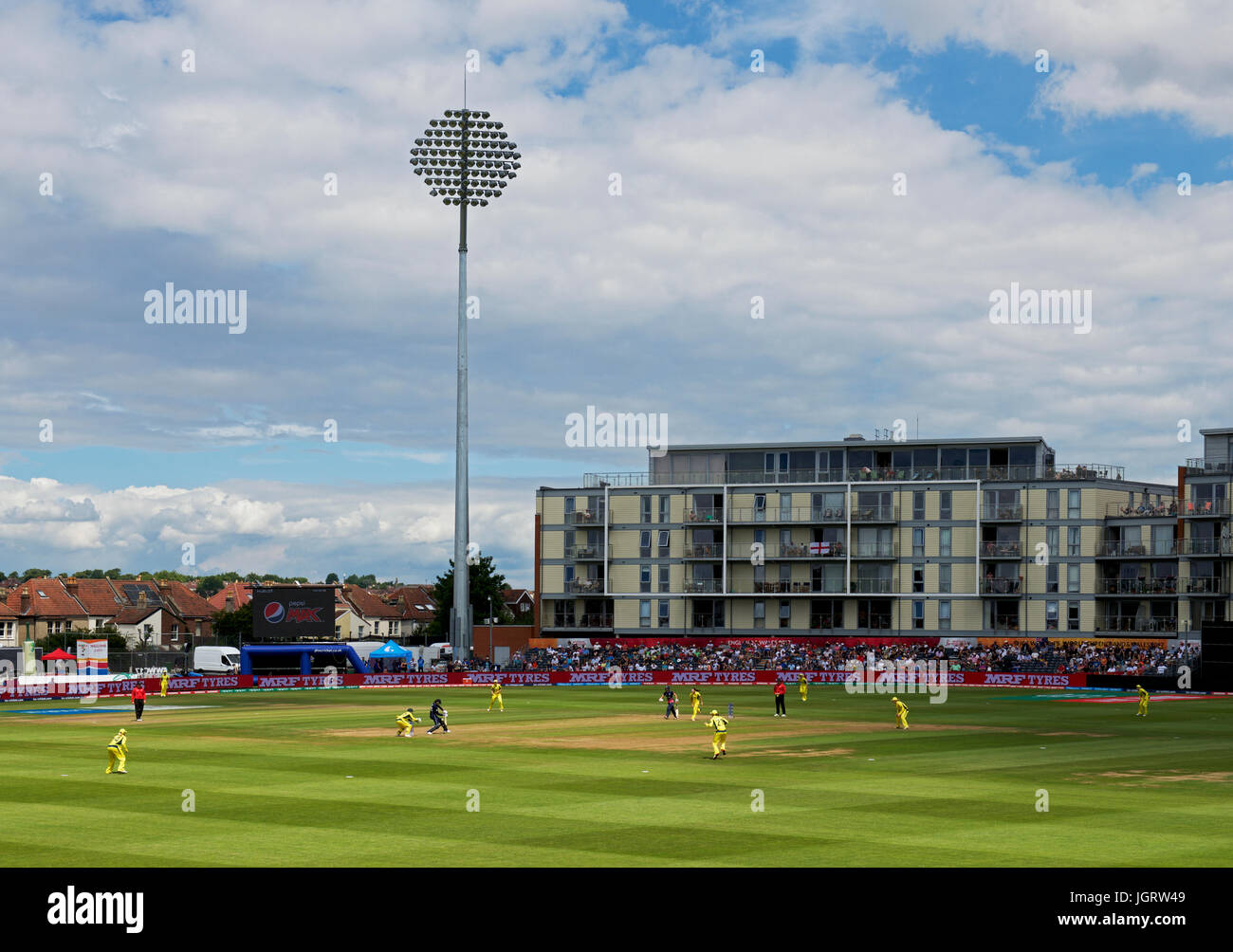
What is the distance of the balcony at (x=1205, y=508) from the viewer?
10250 centimetres

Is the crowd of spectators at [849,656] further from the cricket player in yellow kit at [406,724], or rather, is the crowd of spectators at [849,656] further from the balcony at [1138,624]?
the cricket player in yellow kit at [406,724]

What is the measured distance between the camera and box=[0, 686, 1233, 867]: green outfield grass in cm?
2422

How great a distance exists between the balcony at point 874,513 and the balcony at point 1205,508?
21691 millimetres

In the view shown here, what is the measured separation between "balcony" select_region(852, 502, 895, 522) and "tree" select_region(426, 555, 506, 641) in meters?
61.1

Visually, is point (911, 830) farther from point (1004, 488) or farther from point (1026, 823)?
point (1004, 488)

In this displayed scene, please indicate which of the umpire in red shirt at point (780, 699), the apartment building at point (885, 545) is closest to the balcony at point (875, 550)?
the apartment building at point (885, 545)

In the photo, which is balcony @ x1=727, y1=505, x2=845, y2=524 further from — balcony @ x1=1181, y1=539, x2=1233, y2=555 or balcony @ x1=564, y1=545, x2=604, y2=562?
balcony @ x1=1181, y1=539, x2=1233, y2=555

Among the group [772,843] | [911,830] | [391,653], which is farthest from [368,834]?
[391,653]

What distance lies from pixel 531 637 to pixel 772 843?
331 feet

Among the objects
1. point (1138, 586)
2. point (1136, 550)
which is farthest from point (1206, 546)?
point (1138, 586)

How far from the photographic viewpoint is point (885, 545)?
114 m

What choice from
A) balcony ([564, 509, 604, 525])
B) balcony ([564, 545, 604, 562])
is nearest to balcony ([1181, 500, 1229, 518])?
balcony ([564, 509, 604, 525])

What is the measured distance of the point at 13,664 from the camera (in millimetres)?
82250

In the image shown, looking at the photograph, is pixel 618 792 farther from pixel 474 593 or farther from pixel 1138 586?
pixel 474 593
